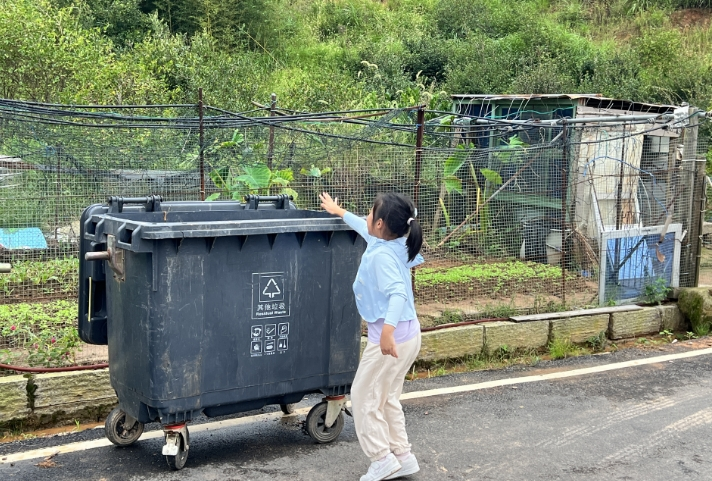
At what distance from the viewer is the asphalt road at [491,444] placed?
14.6 ft

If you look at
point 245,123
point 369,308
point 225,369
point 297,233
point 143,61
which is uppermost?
point 143,61

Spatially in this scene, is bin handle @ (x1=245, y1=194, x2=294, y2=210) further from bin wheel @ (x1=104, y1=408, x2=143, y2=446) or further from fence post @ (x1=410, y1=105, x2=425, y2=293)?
fence post @ (x1=410, y1=105, x2=425, y2=293)

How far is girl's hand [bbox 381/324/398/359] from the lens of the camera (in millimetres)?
4055

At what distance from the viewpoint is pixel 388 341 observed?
4055mm

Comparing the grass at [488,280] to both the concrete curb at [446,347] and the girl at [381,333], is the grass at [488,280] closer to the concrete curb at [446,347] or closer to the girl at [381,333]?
the concrete curb at [446,347]

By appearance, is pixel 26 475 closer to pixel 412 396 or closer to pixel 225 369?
pixel 225 369

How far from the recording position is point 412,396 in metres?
5.93

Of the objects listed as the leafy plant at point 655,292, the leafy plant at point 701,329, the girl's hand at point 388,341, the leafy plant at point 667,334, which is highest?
the girl's hand at point 388,341

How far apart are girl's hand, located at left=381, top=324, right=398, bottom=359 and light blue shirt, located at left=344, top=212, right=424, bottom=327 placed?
0.13 ft

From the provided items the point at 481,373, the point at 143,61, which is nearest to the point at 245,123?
the point at 481,373

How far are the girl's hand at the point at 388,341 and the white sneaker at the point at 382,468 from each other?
0.65 m

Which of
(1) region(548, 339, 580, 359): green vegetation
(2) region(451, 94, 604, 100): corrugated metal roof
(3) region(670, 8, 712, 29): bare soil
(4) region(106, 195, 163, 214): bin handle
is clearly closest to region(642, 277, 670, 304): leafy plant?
(1) region(548, 339, 580, 359): green vegetation

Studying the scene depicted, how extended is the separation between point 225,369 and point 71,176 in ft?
10.9

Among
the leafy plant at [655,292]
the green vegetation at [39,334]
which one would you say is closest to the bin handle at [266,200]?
the green vegetation at [39,334]
